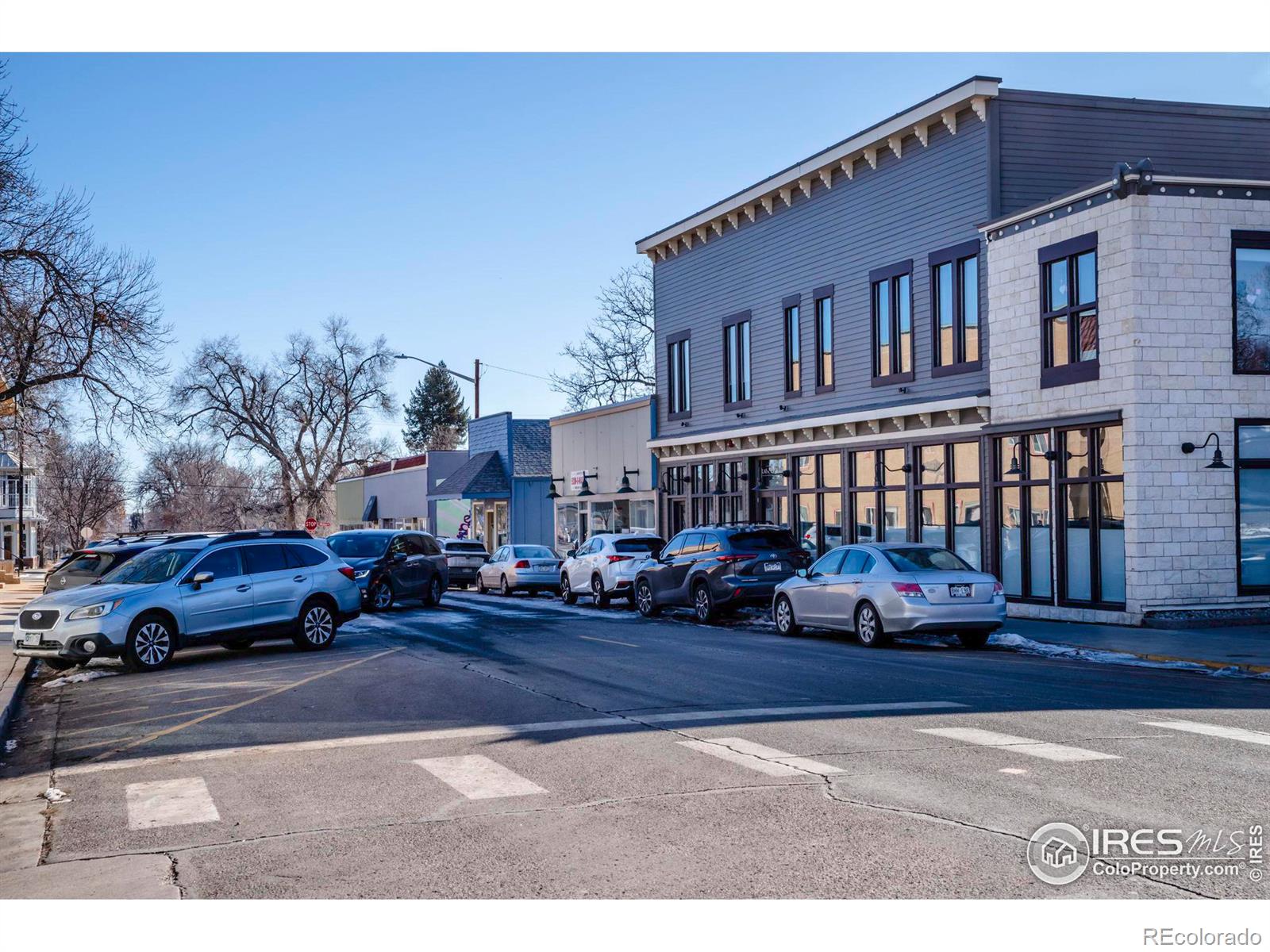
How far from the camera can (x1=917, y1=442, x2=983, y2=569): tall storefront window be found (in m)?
23.7

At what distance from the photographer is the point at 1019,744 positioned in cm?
952

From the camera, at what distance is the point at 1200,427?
1967 cm

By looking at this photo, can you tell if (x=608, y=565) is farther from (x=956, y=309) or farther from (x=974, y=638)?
(x=974, y=638)

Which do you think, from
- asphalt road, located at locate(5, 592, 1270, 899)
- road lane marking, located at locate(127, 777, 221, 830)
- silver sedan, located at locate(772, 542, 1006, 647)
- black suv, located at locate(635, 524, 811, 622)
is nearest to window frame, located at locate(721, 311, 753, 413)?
black suv, located at locate(635, 524, 811, 622)

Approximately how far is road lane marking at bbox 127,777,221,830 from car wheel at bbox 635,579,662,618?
1640 cm

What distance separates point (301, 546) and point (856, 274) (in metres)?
14.3

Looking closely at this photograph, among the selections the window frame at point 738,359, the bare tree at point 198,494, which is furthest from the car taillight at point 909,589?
the bare tree at point 198,494

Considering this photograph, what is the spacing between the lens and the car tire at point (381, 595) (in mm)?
27719

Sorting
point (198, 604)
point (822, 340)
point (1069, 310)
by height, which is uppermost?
point (822, 340)

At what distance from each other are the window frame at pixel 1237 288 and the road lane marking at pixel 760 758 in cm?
1377

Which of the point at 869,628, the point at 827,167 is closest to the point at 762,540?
the point at 869,628

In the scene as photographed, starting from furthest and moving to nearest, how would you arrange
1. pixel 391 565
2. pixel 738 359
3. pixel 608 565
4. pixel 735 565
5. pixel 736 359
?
pixel 736 359
pixel 738 359
pixel 608 565
pixel 391 565
pixel 735 565

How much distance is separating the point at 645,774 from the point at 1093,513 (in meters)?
14.0

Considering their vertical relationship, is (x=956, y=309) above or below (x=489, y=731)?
above
